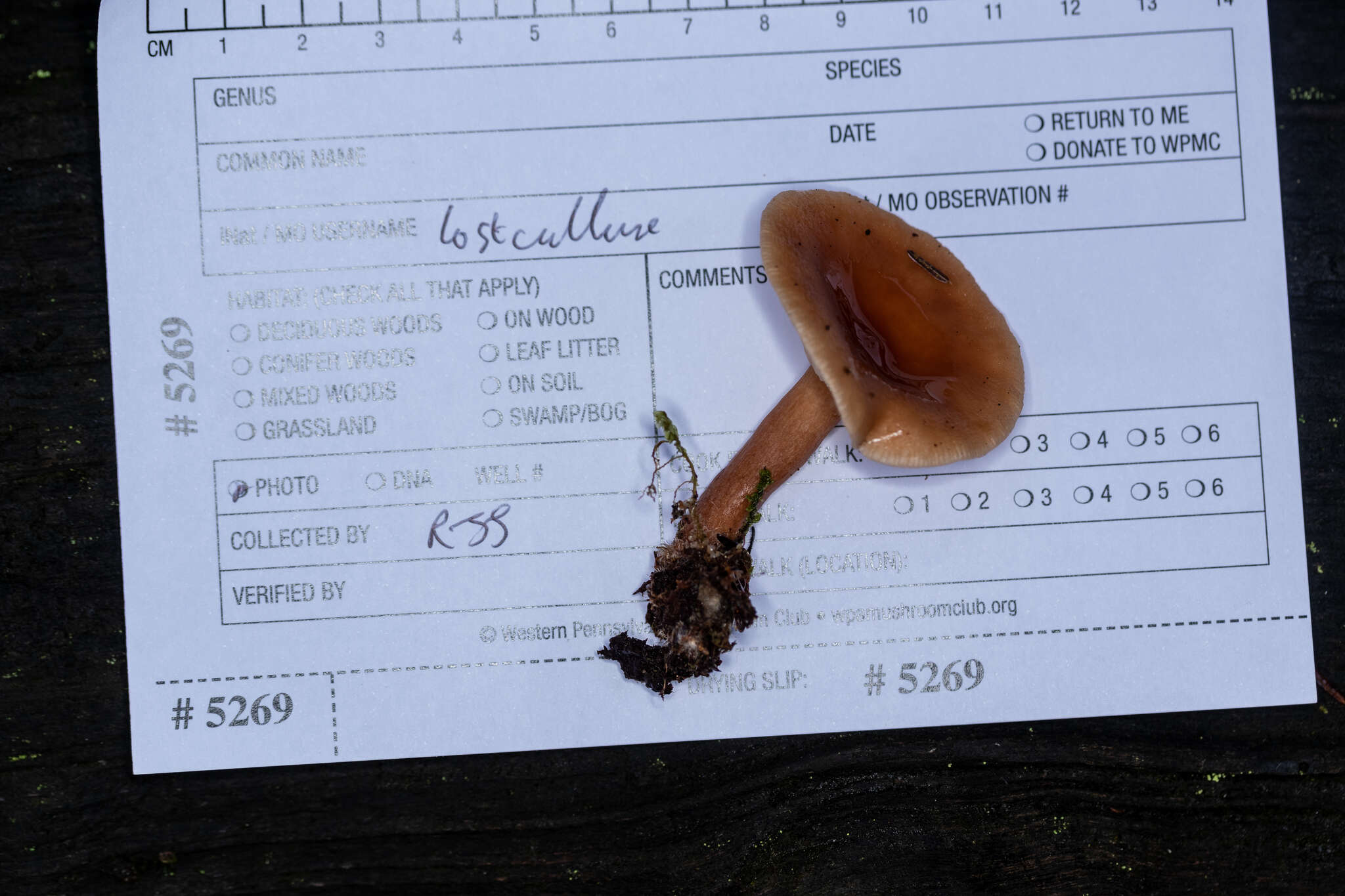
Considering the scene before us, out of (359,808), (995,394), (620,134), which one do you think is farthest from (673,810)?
(620,134)

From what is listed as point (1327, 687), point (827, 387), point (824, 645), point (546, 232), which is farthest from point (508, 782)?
point (1327, 687)

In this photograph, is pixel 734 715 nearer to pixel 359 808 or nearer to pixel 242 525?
pixel 359 808

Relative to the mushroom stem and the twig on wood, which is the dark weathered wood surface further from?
the mushroom stem

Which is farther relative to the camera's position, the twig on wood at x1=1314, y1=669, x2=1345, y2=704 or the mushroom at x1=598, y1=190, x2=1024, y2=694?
the twig on wood at x1=1314, y1=669, x2=1345, y2=704

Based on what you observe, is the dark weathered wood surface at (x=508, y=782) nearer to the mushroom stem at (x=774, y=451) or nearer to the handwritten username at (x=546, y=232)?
A: the mushroom stem at (x=774, y=451)

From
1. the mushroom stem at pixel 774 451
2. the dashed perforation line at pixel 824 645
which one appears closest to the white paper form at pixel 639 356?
the dashed perforation line at pixel 824 645

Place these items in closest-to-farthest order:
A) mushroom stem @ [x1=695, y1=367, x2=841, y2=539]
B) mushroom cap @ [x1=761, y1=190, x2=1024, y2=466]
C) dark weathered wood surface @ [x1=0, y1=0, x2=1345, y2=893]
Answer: mushroom cap @ [x1=761, y1=190, x2=1024, y2=466], mushroom stem @ [x1=695, y1=367, x2=841, y2=539], dark weathered wood surface @ [x1=0, y1=0, x2=1345, y2=893]

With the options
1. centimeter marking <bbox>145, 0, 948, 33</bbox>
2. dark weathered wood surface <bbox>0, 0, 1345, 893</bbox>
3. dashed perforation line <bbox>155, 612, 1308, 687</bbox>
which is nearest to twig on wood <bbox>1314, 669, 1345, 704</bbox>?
dark weathered wood surface <bbox>0, 0, 1345, 893</bbox>
